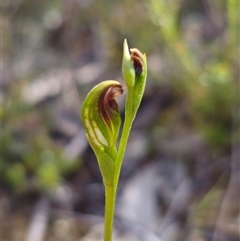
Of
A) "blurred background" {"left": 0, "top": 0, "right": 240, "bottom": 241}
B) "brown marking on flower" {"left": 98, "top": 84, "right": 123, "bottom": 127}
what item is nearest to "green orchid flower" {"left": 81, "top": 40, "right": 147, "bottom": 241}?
"brown marking on flower" {"left": 98, "top": 84, "right": 123, "bottom": 127}

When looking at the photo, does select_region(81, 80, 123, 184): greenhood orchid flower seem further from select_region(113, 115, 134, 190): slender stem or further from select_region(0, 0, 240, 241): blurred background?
select_region(0, 0, 240, 241): blurred background

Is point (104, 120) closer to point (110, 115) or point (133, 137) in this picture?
point (110, 115)

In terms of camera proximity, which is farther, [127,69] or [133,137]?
[133,137]

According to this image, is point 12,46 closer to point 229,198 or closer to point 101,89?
point 229,198

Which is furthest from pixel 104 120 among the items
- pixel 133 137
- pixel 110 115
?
pixel 133 137

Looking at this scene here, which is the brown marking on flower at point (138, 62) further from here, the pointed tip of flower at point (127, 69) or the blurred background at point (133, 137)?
the blurred background at point (133, 137)

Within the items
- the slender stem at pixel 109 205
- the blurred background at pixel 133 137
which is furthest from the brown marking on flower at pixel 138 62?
the blurred background at pixel 133 137
